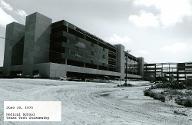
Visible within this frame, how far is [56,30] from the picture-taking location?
66.8 meters

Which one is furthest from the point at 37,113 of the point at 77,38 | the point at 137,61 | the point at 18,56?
the point at 137,61

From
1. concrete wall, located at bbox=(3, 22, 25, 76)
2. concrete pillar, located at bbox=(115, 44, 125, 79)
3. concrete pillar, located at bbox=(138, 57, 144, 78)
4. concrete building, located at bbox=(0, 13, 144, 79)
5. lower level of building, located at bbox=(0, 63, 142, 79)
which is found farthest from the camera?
concrete pillar, located at bbox=(138, 57, 144, 78)

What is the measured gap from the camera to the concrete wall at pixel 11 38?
72613 mm

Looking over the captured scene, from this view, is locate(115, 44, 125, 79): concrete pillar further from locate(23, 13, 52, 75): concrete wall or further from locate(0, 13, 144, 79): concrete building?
locate(23, 13, 52, 75): concrete wall

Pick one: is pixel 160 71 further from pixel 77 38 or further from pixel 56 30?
pixel 56 30

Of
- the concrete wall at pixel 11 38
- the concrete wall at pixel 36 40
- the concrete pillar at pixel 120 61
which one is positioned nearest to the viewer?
the concrete wall at pixel 36 40

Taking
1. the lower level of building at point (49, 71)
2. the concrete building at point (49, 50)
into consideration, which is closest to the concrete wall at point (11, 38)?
the concrete building at point (49, 50)

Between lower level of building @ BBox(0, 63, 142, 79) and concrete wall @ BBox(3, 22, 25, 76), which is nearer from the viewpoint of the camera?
lower level of building @ BBox(0, 63, 142, 79)

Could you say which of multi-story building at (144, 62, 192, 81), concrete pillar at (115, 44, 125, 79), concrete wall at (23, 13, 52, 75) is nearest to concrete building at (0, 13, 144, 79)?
concrete wall at (23, 13, 52, 75)

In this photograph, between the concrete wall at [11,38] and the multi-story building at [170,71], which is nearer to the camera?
the concrete wall at [11,38]

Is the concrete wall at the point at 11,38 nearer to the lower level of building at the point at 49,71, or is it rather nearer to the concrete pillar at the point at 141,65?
the lower level of building at the point at 49,71

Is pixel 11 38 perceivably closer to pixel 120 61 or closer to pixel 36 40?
pixel 36 40

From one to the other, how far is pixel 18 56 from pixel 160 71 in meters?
99.7

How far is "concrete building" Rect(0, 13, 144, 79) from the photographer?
61.1 m
